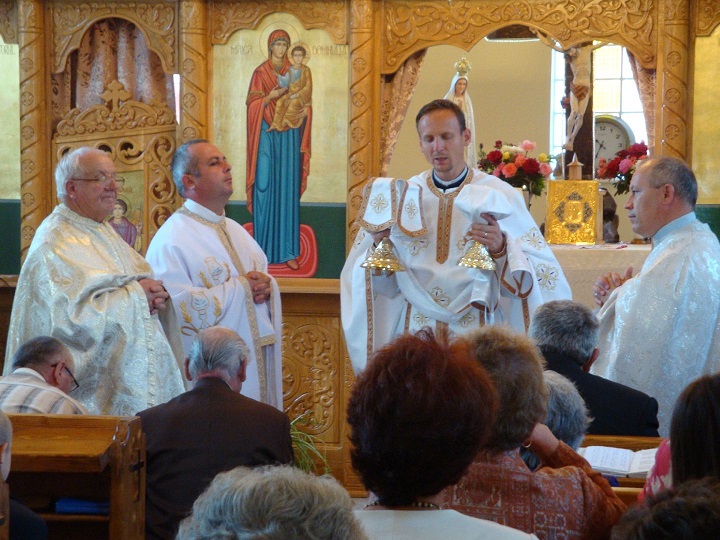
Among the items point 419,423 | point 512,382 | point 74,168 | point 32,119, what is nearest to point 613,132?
point 32,119

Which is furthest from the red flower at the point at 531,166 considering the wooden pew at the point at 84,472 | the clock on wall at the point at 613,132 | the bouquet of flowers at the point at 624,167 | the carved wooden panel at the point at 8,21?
the wooden pew at the point at 84,472

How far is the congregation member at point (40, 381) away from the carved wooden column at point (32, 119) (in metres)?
3.81

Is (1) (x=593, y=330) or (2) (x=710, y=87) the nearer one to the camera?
(1) (x=593, y=330)

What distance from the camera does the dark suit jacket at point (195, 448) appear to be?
11.8ft

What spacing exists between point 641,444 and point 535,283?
5.01 feet

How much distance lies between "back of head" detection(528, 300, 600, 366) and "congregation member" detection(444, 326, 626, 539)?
1312mm

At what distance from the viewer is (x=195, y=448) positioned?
3607mm

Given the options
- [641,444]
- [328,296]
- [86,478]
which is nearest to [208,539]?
[86,478]

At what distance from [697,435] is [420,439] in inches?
21.3

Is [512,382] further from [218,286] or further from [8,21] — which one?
[8,21]

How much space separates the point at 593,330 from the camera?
3.85 metres

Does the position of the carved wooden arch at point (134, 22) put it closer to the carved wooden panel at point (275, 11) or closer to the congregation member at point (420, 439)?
the carved wooden panel at point (275, 11)

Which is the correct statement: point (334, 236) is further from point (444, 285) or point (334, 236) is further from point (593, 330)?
point (593, 330)

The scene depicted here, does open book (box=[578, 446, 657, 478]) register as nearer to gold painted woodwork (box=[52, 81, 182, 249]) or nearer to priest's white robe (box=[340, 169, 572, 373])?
priest's white robe (box=[340, 169, 572, 373])
